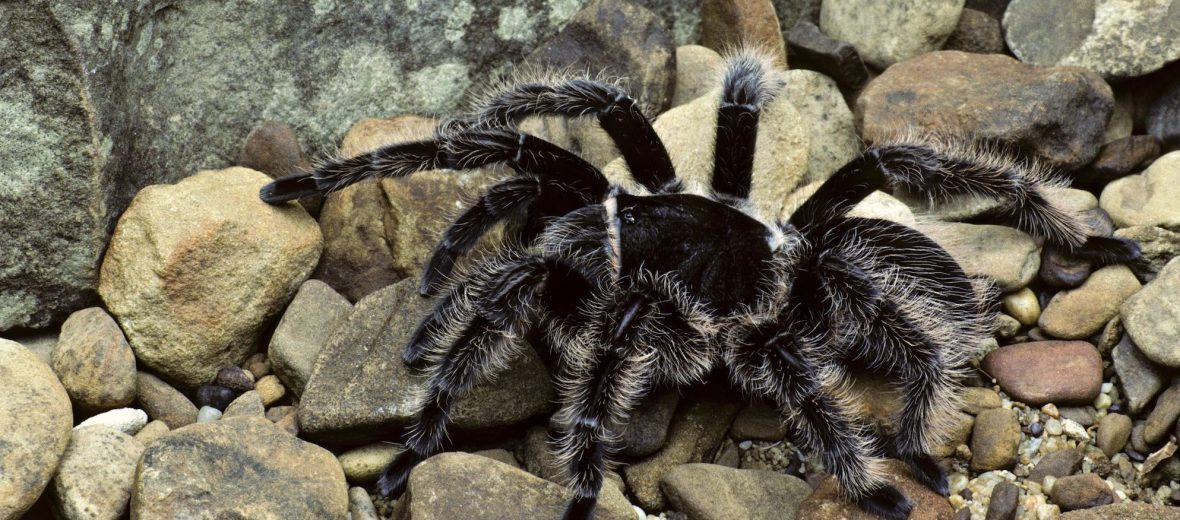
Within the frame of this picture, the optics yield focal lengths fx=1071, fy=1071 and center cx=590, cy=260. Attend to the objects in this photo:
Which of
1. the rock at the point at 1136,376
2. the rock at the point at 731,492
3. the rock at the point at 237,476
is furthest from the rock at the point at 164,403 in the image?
the rock at the point at 1136,376

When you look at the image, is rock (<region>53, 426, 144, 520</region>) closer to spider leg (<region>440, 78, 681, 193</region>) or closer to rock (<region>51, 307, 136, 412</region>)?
rock (<region>51, 307, 136, 412</region>)

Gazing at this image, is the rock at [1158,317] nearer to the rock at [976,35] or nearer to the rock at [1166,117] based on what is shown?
the rock at [1166,117]

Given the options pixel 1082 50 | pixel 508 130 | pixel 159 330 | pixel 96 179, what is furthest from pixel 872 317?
pixel 96 179

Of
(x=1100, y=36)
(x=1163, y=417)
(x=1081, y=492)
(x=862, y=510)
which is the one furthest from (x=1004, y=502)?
(x=1100, y=36)

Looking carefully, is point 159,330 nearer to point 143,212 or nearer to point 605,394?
point 143,212

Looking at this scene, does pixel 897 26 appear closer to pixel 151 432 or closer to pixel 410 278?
pixel 410 278

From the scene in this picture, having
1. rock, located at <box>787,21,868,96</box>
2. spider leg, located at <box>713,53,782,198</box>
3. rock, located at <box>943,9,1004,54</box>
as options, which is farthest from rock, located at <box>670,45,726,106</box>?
rock, located at <box>943,9,1004,54</box>

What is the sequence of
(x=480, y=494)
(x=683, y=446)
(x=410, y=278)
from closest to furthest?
(x=480, y=494)
(x=683, y=446)
(x=410, y=278)
